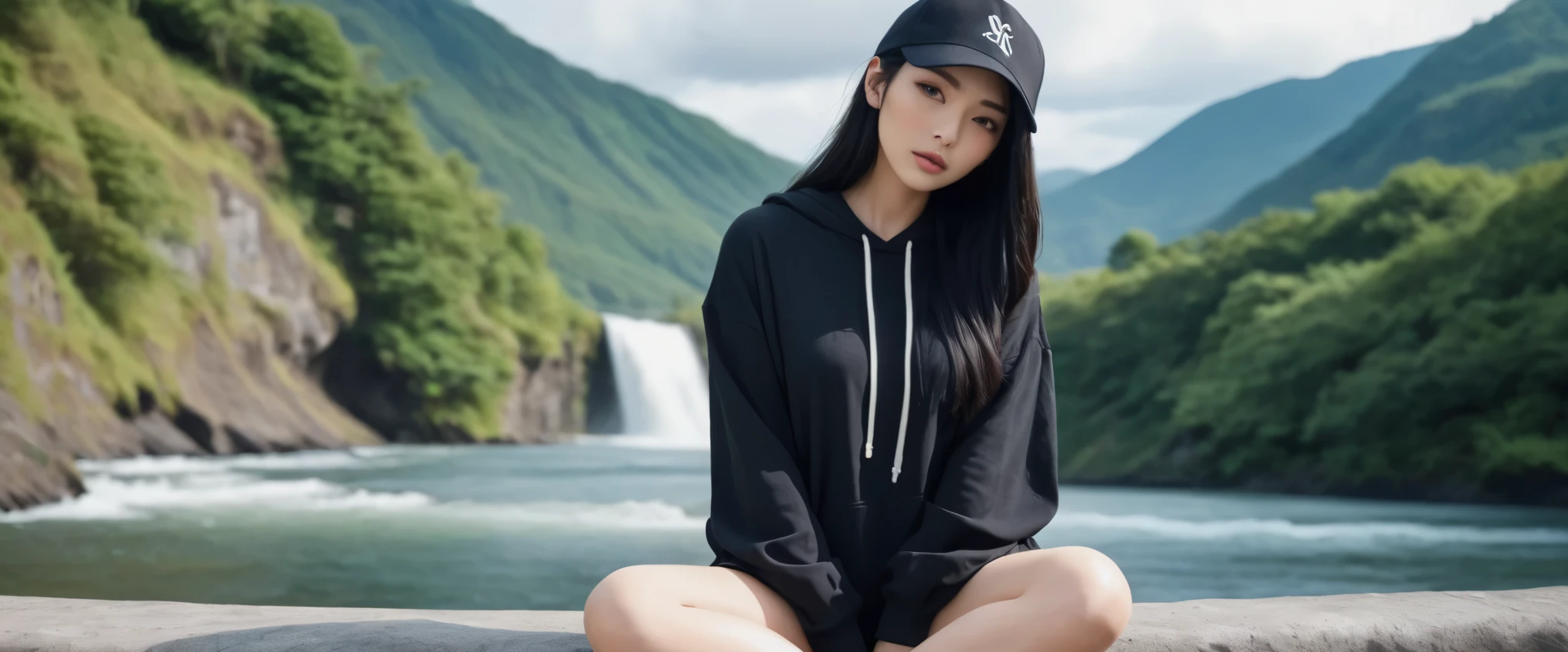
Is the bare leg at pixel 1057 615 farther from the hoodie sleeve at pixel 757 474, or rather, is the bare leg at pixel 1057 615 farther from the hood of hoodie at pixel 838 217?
the hood of hoodie at pixel 838 217

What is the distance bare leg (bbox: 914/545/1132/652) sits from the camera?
1562 mm

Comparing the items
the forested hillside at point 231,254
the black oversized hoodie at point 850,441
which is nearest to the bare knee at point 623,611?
the black oversized hoodie at point 850,441

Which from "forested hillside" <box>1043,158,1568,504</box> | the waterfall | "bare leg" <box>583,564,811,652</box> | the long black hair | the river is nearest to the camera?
"bare leg" <box>583,564,811,652</box>

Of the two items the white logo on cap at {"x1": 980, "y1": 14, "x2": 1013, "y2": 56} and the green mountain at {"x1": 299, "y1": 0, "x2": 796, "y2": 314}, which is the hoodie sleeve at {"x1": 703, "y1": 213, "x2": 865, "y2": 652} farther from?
the green mountain at {"x1": 299, "y1": 0, "x2": 796, "y2": 314}

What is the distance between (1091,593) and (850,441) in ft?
1.17

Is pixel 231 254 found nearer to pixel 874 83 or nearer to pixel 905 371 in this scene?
pixel 874 83

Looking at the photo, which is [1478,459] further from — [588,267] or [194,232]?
[588,267]

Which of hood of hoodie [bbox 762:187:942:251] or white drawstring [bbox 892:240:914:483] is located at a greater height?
hood of hoodie [bbox 762:187:942:251]

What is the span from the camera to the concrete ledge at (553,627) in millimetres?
1863

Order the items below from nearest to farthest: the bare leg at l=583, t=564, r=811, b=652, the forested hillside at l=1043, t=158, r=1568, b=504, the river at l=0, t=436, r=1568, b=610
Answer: the bare leg at l=583, t=564, r=811, b=652, the river at l=0, t=436, r=1568, b=610, the forested hillside at l=1043, t=158, r=1568, b=504

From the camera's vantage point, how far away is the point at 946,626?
162cm

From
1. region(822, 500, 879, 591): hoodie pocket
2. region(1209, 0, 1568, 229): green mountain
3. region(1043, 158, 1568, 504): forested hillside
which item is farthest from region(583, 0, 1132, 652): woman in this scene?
region(1209, 0, 1568, 229): green mountain

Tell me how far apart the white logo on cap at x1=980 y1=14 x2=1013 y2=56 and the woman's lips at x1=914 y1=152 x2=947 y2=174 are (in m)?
0.16

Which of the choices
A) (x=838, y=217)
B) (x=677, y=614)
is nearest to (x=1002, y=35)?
(x=838, y=217)
